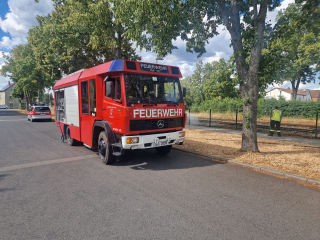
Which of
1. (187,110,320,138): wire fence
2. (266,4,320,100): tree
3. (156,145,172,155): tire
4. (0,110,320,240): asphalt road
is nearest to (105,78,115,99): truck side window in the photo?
(0,110,320,240): asphalt road

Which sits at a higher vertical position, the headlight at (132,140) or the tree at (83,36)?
the tree at (83,36)

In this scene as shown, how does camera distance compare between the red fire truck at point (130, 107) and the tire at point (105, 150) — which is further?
the tire at point (105, 150)

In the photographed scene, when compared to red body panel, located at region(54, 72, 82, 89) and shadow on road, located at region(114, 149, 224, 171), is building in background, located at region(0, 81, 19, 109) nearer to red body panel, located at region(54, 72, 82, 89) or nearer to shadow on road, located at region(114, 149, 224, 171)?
red body panel, located at region(54, 72, 82, 89)

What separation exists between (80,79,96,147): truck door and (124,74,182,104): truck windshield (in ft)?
4.81

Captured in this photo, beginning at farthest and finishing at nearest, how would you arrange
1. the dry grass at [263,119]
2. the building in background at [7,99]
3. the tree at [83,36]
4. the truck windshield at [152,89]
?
the building in background at [7,99] → the dry grass at [263,119] → the tree at [83,36] → the truck windshield at [152,89]

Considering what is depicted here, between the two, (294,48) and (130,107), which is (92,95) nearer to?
(130,107)

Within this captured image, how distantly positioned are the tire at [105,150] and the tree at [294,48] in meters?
6.39

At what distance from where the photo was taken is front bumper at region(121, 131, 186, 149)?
5.74 meters

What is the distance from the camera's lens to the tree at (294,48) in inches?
320

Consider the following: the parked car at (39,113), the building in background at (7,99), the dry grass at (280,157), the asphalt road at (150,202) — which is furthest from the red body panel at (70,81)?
the building in background at (7,99)

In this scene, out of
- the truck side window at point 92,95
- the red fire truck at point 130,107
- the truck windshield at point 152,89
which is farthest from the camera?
the truck side window at point 92,95

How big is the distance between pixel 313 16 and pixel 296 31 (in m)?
0.75

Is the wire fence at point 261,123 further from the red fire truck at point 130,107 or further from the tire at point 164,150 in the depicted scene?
the red fire truck at point 130,107

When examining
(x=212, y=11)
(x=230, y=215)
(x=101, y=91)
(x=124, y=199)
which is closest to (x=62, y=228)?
(x=124, y=199)
